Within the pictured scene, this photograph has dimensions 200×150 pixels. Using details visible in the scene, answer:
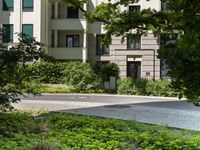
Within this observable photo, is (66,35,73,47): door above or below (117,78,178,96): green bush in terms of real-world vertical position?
above

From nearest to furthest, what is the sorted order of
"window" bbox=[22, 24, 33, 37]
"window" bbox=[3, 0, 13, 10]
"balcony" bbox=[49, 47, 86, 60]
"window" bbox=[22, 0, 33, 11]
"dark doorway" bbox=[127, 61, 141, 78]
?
"dark doorway" bbox=[127, 61, 141, 78]
"window" bbox=[22, 24, 33, 37]
"window" bbox=[22, 0, 33, 11]
"window" bbox=[3, 0, 13, 10]
"balcony" bbox=[49, 47, 86, 60]

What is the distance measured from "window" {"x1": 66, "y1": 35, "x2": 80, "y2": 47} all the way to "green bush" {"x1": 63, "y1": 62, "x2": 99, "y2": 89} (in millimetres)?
10288

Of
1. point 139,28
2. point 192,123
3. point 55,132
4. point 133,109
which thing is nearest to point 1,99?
point 55,132

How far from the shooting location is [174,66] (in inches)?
117

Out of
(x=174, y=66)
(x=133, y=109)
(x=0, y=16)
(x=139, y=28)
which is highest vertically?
(x=0, y=16)

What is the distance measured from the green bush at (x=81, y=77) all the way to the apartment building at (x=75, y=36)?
7777 millimetres

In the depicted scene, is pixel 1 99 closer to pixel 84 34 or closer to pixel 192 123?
pixel 192 123

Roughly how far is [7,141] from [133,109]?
1239cm

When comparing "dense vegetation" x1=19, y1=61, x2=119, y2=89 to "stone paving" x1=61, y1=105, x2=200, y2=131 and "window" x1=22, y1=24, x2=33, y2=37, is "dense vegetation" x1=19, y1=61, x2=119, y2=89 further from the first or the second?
"stone paving" x1=61, y1=105, x2=200, y2=131

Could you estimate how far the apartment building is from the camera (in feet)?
135

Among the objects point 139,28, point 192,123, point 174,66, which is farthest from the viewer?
point 192,123

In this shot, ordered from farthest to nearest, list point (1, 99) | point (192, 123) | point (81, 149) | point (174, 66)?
point (192, 123)
point (1, 99)
point (81, 149)
point (174, 66)

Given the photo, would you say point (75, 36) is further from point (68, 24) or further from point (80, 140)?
point (80, 140)

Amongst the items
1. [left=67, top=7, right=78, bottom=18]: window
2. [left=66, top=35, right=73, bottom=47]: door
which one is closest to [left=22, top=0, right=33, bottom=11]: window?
[left=67, top=7, right=78, bottom=18]: window
